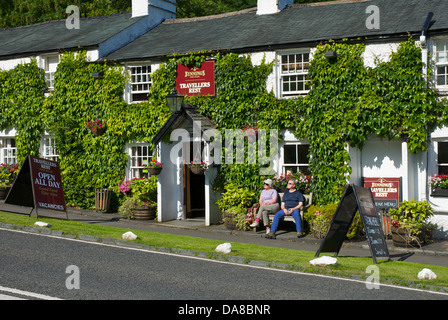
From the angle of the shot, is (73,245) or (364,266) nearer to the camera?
(364,266)

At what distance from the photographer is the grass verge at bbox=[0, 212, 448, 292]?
9.62m

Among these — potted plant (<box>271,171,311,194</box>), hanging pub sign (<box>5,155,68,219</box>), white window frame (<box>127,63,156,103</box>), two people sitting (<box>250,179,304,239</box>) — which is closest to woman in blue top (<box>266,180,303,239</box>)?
two people sitting (<box>250,179,304,239</box>)

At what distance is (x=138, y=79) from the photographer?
19906mm

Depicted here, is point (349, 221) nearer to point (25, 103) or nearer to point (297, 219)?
point (297, 219)

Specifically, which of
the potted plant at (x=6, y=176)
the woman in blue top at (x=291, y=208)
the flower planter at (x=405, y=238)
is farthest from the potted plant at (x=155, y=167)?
the flower planter at (x=405, y=238)

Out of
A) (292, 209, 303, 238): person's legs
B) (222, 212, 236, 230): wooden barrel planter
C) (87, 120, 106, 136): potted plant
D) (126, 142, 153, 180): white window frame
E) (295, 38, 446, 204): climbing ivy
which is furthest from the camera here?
(87, 120, 106, 136): potted plant

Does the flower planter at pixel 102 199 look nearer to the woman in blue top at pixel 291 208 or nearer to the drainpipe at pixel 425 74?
the woman in blue top at pixel 291 208

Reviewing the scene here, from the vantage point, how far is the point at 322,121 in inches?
637

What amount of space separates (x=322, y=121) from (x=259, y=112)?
82.9 inches

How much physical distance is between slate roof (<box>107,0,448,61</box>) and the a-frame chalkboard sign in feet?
19.1

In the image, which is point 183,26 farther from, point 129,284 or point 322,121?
point 129,284

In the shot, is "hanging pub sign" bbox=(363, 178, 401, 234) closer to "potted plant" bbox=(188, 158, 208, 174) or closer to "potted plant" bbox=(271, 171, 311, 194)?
"potted plant" bbox=(271, 171, 311, 194)

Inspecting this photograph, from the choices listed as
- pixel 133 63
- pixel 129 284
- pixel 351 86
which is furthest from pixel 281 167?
pixel 129 284

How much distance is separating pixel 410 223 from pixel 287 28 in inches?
307
